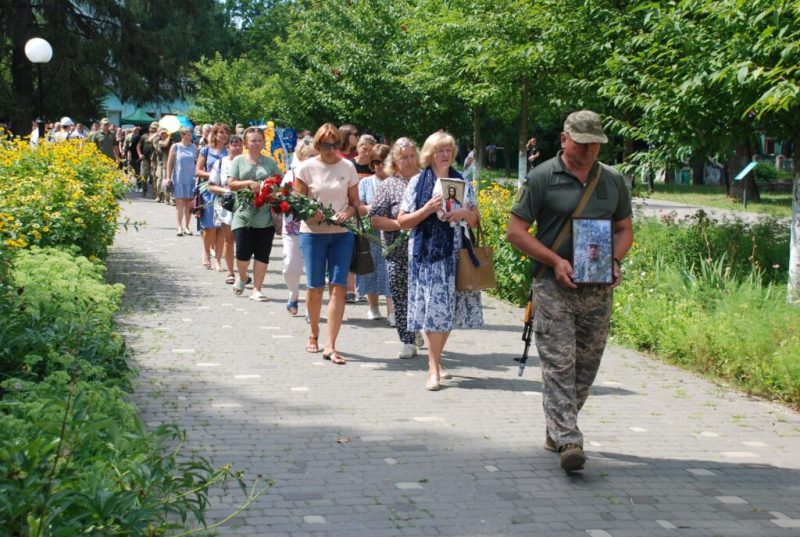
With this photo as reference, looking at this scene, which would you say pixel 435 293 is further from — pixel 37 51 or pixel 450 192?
pixel 37 51

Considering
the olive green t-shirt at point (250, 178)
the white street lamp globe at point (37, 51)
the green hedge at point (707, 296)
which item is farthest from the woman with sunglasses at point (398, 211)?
the white street lamp globe at point (37, 51)

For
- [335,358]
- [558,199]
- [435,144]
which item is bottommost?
[335,358]

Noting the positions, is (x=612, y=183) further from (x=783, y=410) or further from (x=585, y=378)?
(x=783, y=410)

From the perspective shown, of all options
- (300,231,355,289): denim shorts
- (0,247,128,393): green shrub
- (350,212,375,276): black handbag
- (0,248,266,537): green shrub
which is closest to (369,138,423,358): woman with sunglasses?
(350,212,375,276): black handbag

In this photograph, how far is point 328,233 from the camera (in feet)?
30.9

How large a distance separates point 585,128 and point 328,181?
3865 mm

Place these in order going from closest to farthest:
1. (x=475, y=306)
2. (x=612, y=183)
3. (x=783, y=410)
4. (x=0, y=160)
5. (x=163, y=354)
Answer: (x=612, y=183) < (x=783, y=410) < (x=475, y=306) < (x=163, y=354) < (x=0, y=160)

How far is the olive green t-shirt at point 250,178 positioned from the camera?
12.4 metres

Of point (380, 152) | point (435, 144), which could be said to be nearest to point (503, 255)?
point (380, 152)

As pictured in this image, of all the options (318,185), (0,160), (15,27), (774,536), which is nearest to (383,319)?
(318,185)

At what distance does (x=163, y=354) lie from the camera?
913 cm

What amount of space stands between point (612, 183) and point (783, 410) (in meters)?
2.58

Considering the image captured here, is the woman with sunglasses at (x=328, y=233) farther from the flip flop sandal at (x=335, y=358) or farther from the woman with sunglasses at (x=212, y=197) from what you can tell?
the woman with sunglasses at (x=212, y=197)

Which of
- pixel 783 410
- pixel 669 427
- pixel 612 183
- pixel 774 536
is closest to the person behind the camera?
pixel 774 536
